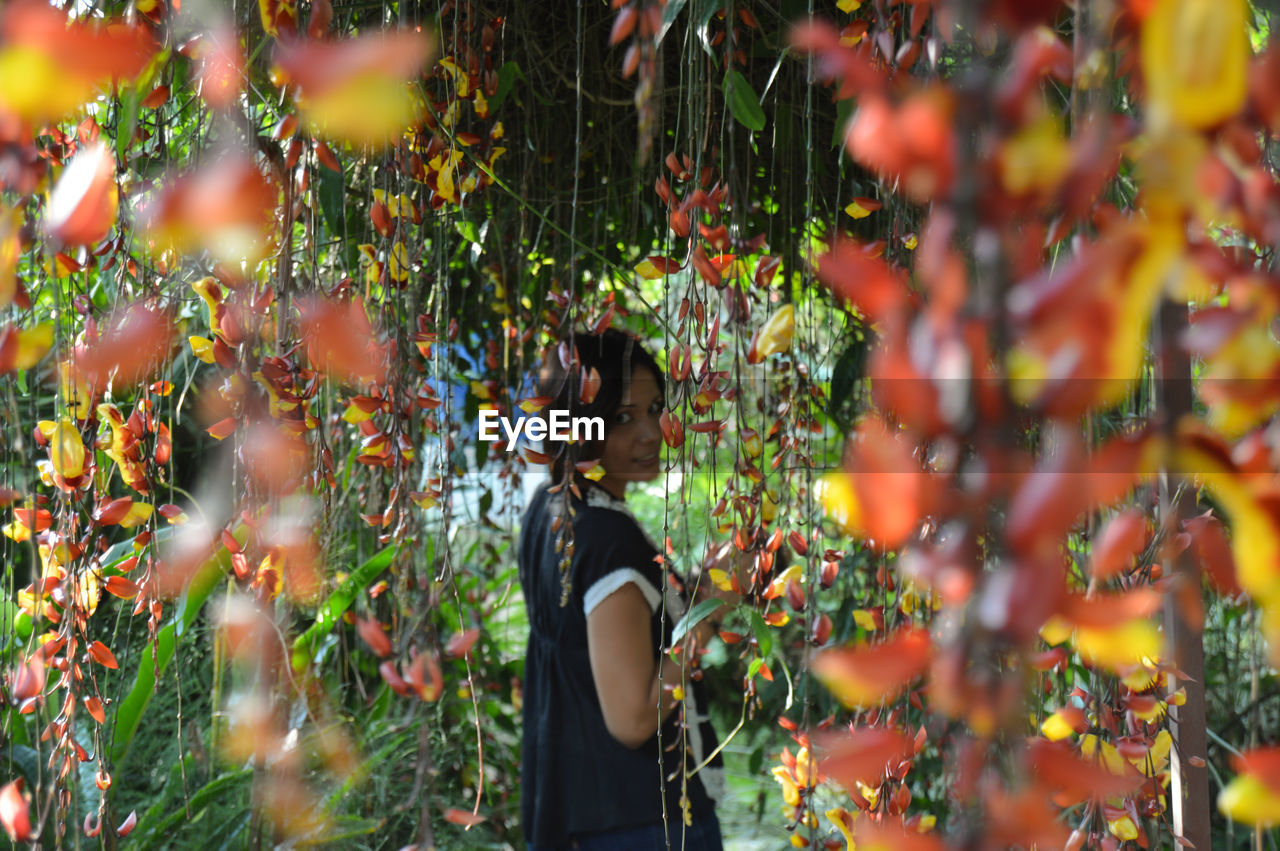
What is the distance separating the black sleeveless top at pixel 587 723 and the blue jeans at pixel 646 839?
0.01m

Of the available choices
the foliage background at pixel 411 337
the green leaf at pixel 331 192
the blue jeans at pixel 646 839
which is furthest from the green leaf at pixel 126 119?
the blue jeans at pixel 646 839

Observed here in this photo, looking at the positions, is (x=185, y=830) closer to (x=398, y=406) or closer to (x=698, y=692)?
(x=698, y=692)

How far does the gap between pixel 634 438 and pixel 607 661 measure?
288mm

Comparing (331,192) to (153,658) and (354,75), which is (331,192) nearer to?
(153,658)

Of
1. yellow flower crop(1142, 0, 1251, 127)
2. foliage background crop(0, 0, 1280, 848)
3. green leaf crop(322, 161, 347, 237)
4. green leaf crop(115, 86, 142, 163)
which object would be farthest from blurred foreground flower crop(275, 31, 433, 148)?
green leaf crop(322, 161, 347, 237)

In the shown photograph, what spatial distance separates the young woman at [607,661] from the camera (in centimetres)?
115

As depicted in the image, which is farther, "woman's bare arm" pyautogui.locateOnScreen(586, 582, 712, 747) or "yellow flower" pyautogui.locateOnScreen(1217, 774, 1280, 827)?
"woman's bare arm" pyautogui.locateOnScreen(586, 582, 712, 747)

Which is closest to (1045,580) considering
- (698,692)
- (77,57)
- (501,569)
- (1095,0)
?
(1095,0)

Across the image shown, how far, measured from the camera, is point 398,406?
0.66 m

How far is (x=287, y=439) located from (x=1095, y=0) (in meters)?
0.49

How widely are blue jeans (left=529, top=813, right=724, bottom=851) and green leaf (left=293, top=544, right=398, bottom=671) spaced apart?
1.37 ft

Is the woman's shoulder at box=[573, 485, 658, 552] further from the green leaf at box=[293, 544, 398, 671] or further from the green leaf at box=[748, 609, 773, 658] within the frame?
the green leaf at box=[748, 609, 773, 658]

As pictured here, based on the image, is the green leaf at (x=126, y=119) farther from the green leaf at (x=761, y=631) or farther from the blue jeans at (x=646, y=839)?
the blue jeans at (x=646, y=839)

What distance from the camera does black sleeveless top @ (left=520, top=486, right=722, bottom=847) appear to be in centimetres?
117
